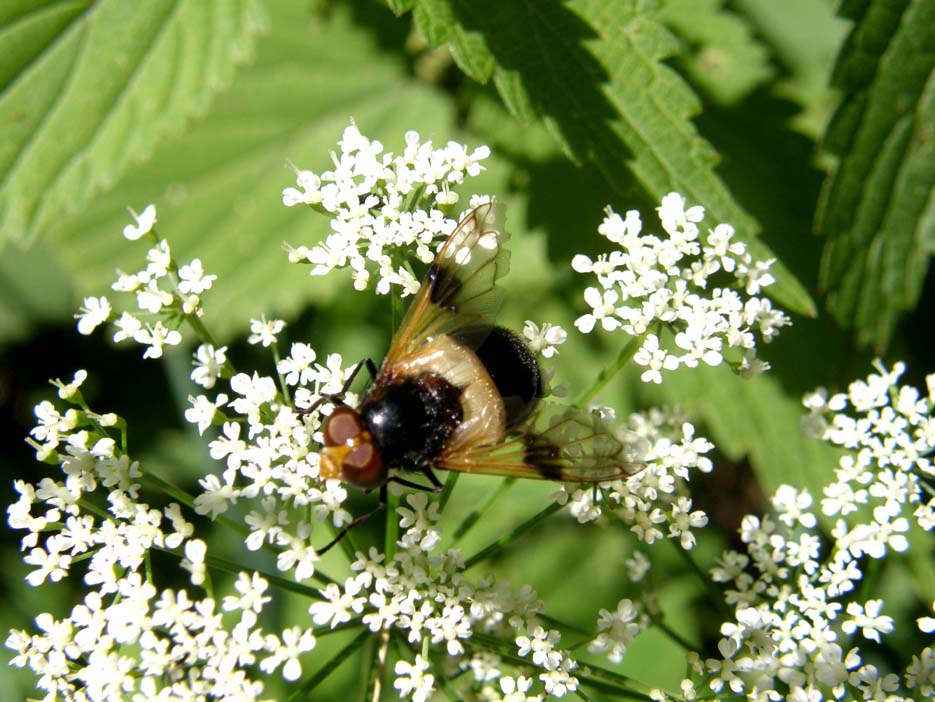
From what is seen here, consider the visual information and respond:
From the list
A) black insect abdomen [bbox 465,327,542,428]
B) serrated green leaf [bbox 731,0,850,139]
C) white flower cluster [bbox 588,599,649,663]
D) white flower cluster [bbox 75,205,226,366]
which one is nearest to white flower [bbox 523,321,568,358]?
black insect abdomen [bbox 465,327,542,428]

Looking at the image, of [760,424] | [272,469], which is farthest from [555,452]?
[760,424]

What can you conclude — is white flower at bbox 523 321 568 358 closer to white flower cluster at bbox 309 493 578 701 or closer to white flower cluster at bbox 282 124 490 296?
white flower cluster at bbox 282 124 490 296

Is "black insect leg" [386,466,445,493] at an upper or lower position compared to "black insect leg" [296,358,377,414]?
lower

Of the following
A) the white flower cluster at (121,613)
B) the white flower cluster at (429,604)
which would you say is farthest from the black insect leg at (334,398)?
the white flower cluster at (121,613)

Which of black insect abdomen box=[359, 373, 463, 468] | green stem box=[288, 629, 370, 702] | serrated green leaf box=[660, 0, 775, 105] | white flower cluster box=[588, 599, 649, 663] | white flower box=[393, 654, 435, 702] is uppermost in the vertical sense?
serrated green leaf box=[660, 0, 775, 105]

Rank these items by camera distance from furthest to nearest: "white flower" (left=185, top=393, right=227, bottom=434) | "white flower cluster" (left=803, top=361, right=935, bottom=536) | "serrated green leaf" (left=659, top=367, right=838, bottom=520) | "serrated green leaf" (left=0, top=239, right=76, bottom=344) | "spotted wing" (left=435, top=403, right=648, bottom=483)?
"serrated green leaf" (left=0, top=239, right=76, bottom=344), "serrated green leaf" (left=659, top=367, right=838, bottom=520), "white flower cluster" (left=803, top=361, right=935, bottom=536), "white flower" (left=185, top=393, right=227, bottom=434), "spotted wing" (left=435, top=403, right=648, bottom=483)

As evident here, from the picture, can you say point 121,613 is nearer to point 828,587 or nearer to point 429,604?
point 429,604
